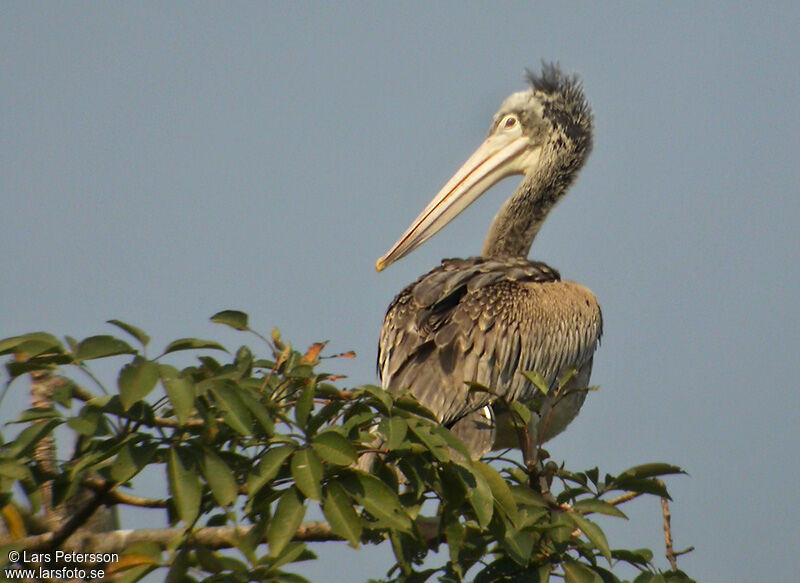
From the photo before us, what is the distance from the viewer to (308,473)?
328 cm

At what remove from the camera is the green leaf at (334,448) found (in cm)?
332

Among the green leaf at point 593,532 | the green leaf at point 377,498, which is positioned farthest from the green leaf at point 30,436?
the green leaf at point 593,532

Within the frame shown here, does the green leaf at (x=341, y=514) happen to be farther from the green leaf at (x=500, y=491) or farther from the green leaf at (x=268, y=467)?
the green leaf at (x=500, y=491)

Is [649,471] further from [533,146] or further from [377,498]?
[533,146]

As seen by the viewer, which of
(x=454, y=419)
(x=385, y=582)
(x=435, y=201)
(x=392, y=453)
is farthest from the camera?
(x=435, y=201)

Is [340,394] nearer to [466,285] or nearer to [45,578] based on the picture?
[45,578]

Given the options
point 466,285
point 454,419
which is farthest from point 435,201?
point 454,419

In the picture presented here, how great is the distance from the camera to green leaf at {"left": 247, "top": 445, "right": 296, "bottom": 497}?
3305 millimetres

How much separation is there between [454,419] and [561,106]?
13.0 feet

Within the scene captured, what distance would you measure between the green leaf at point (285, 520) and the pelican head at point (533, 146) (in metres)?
5.75

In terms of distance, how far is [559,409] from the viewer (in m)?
7.06

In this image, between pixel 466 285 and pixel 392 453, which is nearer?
pixel 392 453

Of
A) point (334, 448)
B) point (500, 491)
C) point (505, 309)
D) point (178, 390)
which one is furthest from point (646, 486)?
point (505, 309)

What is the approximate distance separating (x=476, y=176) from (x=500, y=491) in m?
5.75
